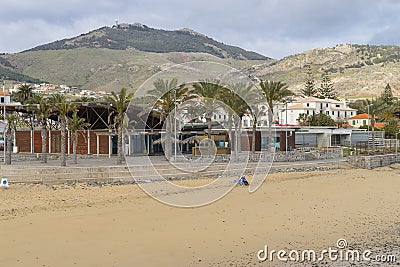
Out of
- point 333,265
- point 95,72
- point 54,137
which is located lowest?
point 333,265

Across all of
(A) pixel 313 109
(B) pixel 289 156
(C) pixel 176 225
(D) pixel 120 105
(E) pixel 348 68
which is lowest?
(C) pixel 176 225

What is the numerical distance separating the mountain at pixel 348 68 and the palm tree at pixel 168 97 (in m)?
91.4

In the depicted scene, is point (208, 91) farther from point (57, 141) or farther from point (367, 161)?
point (57, 141)

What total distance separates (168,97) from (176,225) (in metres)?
15.1

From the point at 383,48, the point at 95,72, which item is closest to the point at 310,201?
the point at 95,72

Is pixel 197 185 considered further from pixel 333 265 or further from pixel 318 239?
pixel 333 265

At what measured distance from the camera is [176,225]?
12.5 meters

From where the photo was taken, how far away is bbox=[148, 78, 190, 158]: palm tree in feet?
85.6

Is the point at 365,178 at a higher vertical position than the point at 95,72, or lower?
lower

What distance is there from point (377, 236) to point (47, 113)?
20582 mm

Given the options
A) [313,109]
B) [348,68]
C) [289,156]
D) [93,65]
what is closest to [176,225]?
[289,156]

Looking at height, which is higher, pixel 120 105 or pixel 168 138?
pixel 120 105

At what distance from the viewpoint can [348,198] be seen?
18.4 m

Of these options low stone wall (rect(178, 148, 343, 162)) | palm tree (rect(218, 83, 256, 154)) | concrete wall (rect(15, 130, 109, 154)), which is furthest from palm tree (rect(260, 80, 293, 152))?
concrete wall (rect(15, 130, 109, 154))
